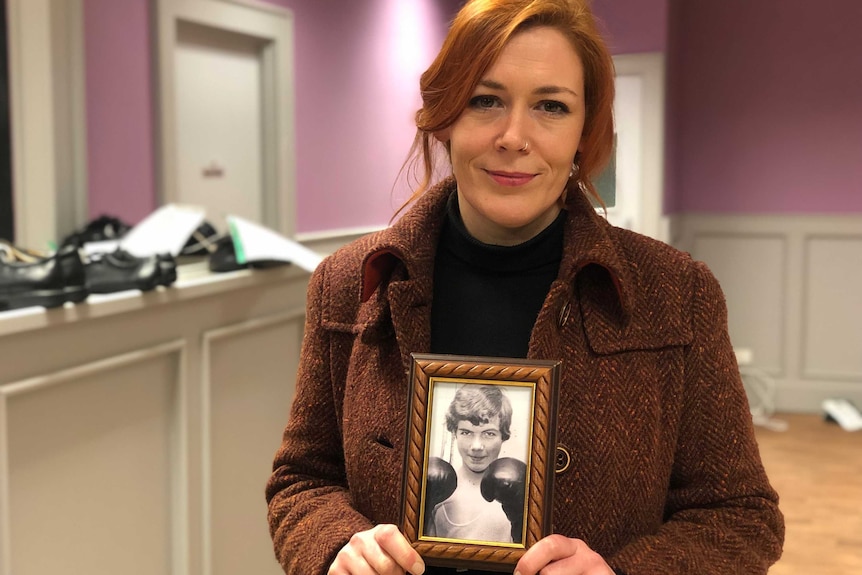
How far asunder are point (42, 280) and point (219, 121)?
143 cm

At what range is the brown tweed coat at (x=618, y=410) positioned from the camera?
1.05 m

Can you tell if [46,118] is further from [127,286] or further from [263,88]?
[263,88]

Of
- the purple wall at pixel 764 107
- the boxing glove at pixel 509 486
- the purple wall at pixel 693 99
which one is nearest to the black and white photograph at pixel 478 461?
the boxing glove at pixel 509 486

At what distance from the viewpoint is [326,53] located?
3709mm

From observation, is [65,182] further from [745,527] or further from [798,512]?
[798,512]

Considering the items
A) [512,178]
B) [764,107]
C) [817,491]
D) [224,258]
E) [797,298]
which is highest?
[764,107]

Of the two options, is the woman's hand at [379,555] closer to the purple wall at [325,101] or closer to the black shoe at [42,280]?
the black shoe at [42,280]

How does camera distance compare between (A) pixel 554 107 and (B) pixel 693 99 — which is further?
(B) pixel 693 99

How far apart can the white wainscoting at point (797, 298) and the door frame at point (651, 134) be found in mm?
509

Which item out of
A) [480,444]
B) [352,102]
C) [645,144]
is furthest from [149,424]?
[645,144]

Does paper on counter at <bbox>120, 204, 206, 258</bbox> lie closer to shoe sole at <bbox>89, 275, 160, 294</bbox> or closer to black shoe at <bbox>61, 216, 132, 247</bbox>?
black shoe at <bbox>61, 216, 132, 247</bbox>

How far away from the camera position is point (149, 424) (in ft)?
7.26

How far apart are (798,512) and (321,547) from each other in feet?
10.9

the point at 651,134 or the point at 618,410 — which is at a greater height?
the point at 651,134
